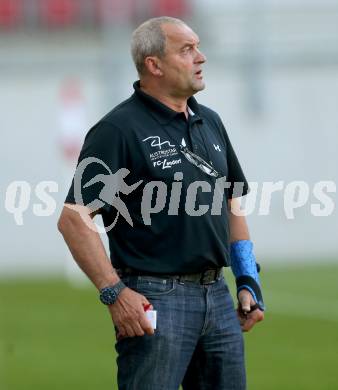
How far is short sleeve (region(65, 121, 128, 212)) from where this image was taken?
580 centimetres

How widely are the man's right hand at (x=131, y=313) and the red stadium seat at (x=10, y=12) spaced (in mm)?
24257

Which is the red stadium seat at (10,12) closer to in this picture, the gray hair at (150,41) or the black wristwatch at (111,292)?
the gray hair at (150,41)

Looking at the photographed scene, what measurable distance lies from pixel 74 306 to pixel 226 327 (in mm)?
9209

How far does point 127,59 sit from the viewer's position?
30.1m

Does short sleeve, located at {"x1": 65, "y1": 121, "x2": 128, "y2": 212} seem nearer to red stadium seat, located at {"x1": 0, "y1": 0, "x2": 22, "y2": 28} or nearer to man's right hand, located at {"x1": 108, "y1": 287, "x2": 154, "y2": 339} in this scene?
man's right hand, located at {"x1": 108, "y1": 287, "x2": 154, "y2": 339}

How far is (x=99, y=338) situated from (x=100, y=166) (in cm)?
676

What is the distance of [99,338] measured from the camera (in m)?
12.4

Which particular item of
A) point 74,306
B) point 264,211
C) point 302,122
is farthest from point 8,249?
point 74,306

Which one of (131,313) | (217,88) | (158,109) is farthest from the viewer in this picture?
(217,88)

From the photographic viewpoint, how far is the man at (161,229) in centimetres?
580

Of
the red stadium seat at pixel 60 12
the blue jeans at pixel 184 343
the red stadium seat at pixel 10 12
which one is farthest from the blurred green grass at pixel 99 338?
the red stadium seat at pixel 60 12

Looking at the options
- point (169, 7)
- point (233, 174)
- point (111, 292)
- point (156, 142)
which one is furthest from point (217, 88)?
point (111, 292)

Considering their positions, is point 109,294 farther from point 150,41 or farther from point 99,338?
point 99,338

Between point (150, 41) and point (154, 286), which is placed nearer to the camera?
point (154, 286)
